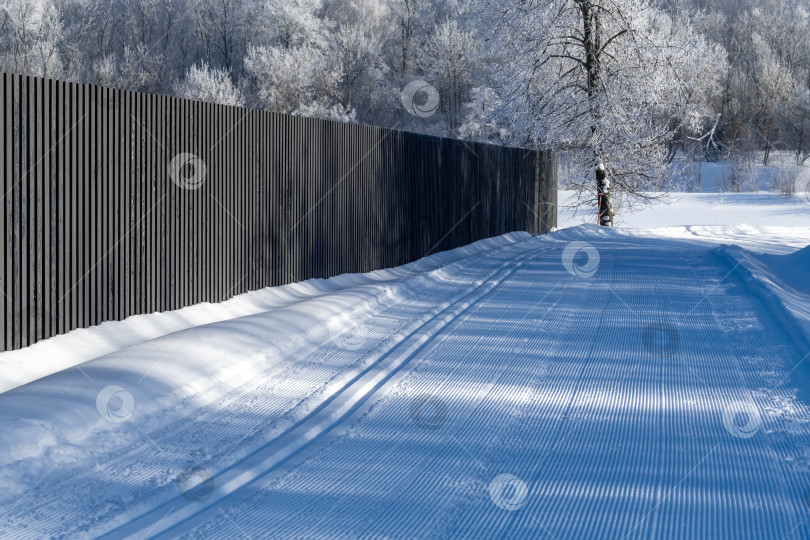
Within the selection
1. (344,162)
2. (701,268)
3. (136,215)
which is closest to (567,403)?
(136,215)

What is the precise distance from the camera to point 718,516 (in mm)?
3928

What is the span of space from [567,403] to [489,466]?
1430mm

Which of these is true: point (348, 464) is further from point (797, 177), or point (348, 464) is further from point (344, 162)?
point (797, 177)

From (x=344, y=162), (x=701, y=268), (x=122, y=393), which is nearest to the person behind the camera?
(x=122, y=393)
